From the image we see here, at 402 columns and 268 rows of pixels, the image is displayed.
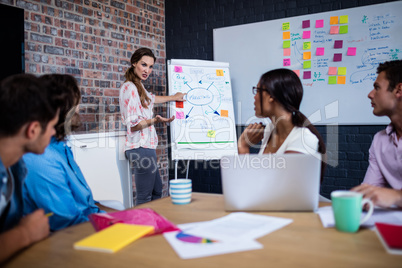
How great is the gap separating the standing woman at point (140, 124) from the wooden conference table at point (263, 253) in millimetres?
2108

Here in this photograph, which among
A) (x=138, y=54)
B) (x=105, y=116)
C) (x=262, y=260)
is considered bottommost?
(x=262, y=260)

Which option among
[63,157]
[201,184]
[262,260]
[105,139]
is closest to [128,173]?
[105,139]

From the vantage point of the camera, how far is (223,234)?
1024 mm

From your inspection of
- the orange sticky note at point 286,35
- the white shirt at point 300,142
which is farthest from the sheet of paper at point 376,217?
the orange sticky note at point 286,35

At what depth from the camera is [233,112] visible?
3.76m

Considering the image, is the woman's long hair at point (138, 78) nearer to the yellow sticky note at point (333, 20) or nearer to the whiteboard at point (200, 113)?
the whiteboard at point (200, 113)

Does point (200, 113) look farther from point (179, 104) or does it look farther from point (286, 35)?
point (286, 35)

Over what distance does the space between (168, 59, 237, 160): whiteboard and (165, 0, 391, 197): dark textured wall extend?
1.42 feet

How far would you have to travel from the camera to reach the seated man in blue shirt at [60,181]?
55.4 inches

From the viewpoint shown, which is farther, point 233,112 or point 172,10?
point 172,10

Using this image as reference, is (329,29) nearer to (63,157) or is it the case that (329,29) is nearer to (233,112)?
(233,112)

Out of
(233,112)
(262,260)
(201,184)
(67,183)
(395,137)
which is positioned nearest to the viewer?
(262,260)

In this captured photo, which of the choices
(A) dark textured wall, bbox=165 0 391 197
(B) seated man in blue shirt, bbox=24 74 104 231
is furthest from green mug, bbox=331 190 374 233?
(A) dark textured wall, bbox=165 0 391 197

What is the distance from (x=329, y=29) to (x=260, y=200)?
107 inches
